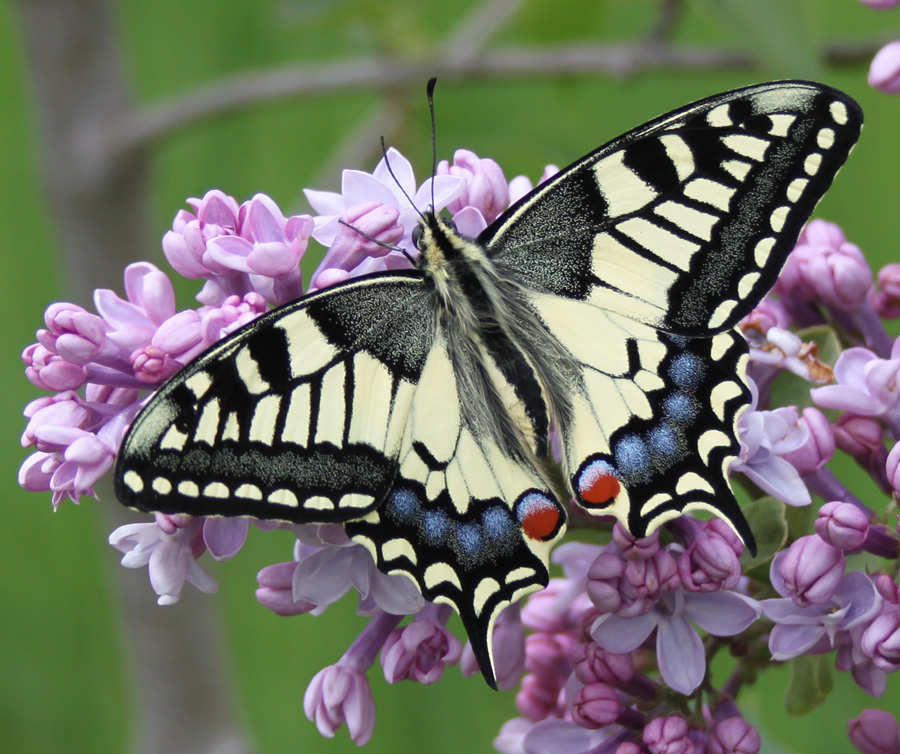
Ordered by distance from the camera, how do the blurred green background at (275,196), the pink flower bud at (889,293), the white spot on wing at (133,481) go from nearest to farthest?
1. the white spot on wing at (133,481)
2. the pink flower bud at (889,293)
3. the blurred green background at (275,196)

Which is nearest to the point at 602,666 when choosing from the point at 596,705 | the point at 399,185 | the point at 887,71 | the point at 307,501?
the point at 596,705

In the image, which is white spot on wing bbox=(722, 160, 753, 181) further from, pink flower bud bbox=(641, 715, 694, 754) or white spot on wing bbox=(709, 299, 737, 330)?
pink flower bud bbox=(641, 715, 694, 754)

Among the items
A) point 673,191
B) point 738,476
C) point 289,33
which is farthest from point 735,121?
point 289,33

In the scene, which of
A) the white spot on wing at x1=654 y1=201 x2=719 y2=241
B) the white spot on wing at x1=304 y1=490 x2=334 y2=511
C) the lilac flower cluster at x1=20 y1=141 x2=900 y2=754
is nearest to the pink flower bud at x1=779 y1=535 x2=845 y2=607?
the lilac flower cluster at x1=20 y1=141 x2=900 y2=754

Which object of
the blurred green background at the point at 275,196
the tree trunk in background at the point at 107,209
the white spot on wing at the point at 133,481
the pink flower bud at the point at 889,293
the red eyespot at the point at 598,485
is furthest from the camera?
the blurred green background at the point at 275,196

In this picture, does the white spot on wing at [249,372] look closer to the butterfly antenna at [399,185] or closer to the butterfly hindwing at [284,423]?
the butterfly hindwing at [284,423]

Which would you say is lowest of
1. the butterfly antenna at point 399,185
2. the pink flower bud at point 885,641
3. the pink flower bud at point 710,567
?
the pink flower bud at point 885,641

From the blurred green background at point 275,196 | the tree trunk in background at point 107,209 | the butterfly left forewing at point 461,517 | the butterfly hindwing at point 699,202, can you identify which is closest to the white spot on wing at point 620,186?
the butterfly hindwing at point 699,202
